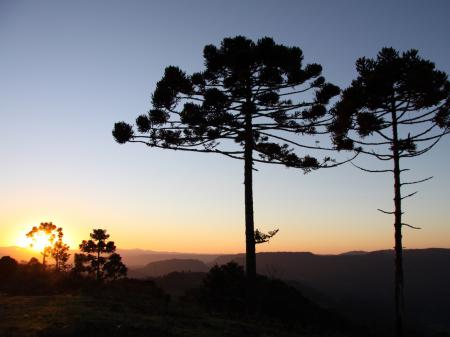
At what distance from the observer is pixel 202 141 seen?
792 inches

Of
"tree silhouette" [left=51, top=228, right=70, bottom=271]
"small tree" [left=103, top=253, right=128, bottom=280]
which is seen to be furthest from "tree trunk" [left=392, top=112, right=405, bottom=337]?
"tree silhouette" [left=51, top=228, right=70, bottom=271]

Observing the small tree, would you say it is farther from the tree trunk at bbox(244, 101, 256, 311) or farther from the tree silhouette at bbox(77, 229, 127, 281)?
the tree trunk at bbox(244, 101, 256, 311)

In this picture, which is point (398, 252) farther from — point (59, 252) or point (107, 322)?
point (59, 252)

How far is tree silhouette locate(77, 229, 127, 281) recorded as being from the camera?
54.1 metres

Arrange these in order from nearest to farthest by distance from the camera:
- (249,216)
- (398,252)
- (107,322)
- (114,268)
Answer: (107,322) → (398,252) → (249,216) → (114,268)

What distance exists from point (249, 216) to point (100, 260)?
40.6 meters

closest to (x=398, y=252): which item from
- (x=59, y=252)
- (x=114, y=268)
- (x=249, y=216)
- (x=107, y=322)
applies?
(x=249, y=216)

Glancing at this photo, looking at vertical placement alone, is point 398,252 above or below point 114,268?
above

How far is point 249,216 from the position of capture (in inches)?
750

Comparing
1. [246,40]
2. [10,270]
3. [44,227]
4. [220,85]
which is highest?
[246,40]

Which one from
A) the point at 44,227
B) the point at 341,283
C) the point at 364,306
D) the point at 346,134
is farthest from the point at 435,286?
the point at 346,134

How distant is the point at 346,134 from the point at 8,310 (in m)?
14.9

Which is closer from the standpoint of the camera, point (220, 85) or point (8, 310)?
point (8, 310)

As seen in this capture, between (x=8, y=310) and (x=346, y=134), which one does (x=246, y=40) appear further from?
(x=8, y=310)
